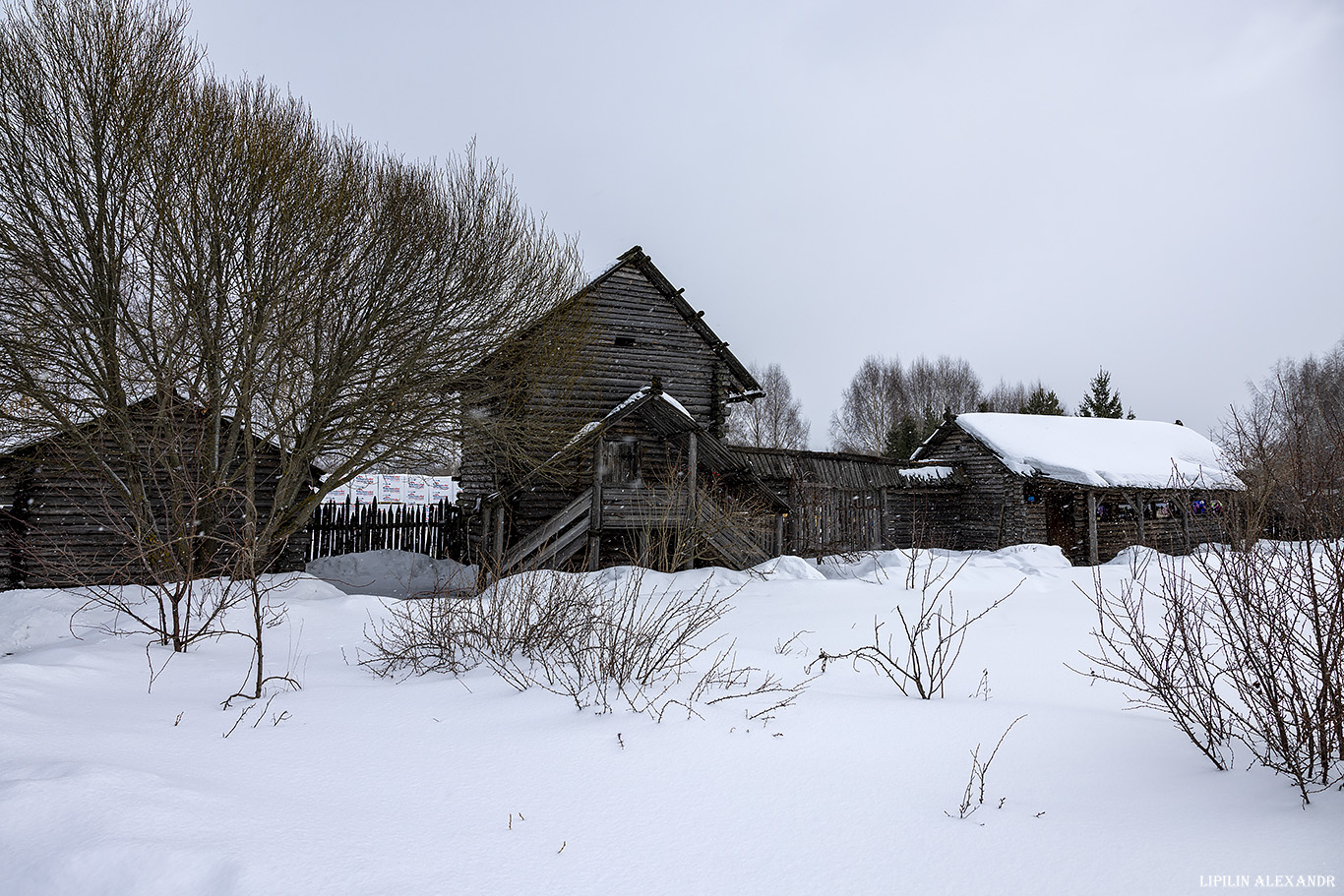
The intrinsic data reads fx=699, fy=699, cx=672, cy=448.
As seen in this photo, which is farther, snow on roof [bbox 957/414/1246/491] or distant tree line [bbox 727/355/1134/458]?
distant tree line [bbox 727/355/1134/458]

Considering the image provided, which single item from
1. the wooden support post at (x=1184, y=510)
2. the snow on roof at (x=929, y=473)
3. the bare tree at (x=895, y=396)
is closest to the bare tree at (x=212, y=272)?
the wooden support post at (x=1184, y=510)

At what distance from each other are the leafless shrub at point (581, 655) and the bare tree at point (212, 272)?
330 cm

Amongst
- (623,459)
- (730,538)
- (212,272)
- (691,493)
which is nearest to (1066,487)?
(730,538)

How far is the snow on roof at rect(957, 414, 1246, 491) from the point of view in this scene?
2169 centimetres

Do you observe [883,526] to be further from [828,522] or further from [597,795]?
[597,795]

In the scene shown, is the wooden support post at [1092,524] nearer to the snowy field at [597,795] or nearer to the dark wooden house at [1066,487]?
the dark wooden house at [1066,487]

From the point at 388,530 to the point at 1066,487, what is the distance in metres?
20.2

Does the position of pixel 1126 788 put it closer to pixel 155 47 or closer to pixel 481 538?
pixel 155 47

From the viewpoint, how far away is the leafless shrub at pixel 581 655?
15.2ft

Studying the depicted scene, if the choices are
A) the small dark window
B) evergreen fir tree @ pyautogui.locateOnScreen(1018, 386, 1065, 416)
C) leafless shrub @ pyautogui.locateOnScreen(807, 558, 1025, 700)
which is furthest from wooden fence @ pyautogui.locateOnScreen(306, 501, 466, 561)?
evergreen fir tree @ pyautogui.locateOnScreen(1018, 386, 1065, 416)

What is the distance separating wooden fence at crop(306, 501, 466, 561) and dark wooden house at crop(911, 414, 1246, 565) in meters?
15.6

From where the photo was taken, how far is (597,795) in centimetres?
314

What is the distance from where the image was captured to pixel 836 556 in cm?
1494

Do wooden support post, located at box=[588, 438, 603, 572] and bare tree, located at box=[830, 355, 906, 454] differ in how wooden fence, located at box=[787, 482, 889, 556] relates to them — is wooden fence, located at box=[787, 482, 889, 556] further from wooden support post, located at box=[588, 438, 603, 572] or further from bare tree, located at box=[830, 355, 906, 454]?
bare tree, located at box=[830, 355, 906, 454]
